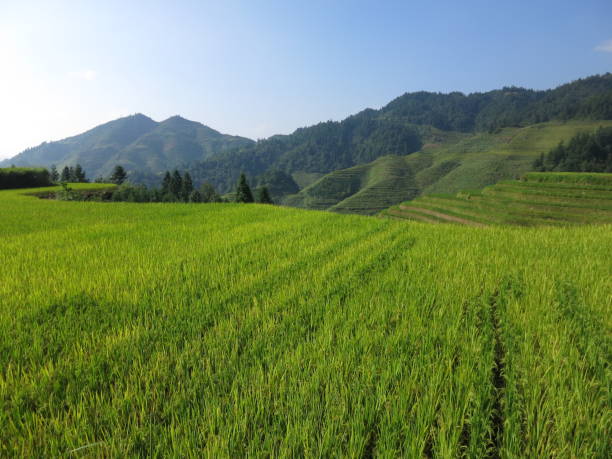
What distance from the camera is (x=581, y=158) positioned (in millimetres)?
89500

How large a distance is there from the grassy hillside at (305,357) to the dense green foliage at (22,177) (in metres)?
44.0

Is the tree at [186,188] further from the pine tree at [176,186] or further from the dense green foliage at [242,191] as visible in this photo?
the dense green foliage at [242,191]

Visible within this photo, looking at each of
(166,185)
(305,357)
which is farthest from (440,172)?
(305,357)

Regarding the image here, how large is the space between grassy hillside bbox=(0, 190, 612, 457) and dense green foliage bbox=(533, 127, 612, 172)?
115m

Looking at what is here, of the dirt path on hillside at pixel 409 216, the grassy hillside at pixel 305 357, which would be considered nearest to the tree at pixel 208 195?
the dirt path on hillside at pixel 409 216

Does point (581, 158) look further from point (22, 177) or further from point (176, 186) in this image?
point (22, 177)

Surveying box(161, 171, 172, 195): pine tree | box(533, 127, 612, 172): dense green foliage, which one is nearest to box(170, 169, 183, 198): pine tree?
box(161, 171, 172, 195): pine tree

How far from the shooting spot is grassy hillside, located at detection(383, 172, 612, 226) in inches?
1570

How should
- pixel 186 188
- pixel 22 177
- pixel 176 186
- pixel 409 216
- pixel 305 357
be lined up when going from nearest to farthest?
A: pixel 305 357 → pixel 22 177 → pixel 409 216 → pixel 176 186 → pixel 186 188

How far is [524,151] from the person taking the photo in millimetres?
120375

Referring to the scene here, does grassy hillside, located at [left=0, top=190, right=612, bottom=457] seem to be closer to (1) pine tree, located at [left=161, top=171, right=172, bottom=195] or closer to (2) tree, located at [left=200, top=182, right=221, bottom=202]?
(1) pine tree, located at [left=161, top=171, right=172, bottom=195]

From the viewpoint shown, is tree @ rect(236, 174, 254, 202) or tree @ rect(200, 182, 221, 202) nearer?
tree @ rect(236, 174, 254, 202)

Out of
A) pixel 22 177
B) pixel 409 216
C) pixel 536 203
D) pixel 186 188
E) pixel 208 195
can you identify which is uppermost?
pixel 22 177

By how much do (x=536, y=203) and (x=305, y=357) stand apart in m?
54.9
